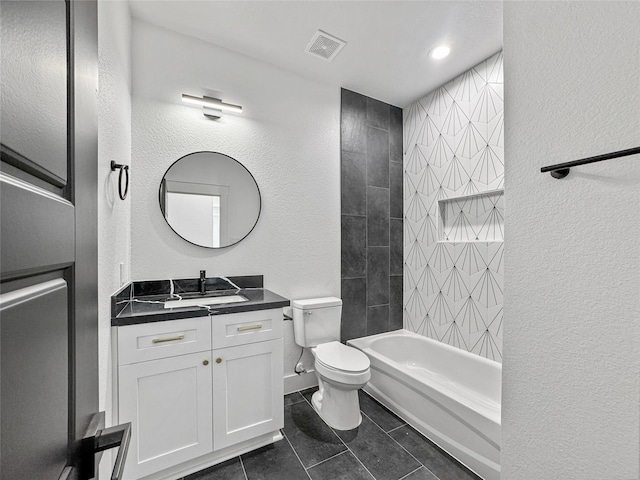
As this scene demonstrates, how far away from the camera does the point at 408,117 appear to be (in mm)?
2898

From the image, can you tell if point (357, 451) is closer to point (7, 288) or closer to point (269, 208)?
point (269, 208)

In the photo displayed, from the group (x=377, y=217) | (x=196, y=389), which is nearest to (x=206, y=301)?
(x=196, y=389)

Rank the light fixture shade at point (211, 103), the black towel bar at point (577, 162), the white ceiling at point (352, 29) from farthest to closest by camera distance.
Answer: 1. the light fixture shade at point (211, 103)
2. the white ceiling at point (352, 29)
3. the black towel bar at point (577, 162)

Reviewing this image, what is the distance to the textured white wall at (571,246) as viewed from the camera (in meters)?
0.63

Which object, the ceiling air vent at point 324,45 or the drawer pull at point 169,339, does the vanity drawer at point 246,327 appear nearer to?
the drawer pull at point 169,339

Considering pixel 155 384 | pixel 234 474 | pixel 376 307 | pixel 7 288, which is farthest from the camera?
pixel 376 307

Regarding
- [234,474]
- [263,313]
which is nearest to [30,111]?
[263,313]

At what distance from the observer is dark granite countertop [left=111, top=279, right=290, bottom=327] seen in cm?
138

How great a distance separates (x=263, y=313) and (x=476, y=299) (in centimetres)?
167

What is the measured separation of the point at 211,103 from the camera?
79.5 inches

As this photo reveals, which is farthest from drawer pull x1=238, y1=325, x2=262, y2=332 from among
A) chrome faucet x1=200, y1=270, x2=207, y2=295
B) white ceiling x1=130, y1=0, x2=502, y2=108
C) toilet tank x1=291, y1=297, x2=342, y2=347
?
white ceiling x1=130, y1=0, x2=502, y2=108

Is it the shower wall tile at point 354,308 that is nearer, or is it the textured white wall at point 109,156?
the textured white wall at point 109,156

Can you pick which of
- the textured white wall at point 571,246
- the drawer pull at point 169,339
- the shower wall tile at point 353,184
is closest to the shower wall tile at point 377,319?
the shower wall tile at point 353,184

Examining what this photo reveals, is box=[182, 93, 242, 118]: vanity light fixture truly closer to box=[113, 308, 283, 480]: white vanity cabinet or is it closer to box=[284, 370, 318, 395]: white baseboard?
box=[113, 308, 283, 480]: white vanity cabinet
